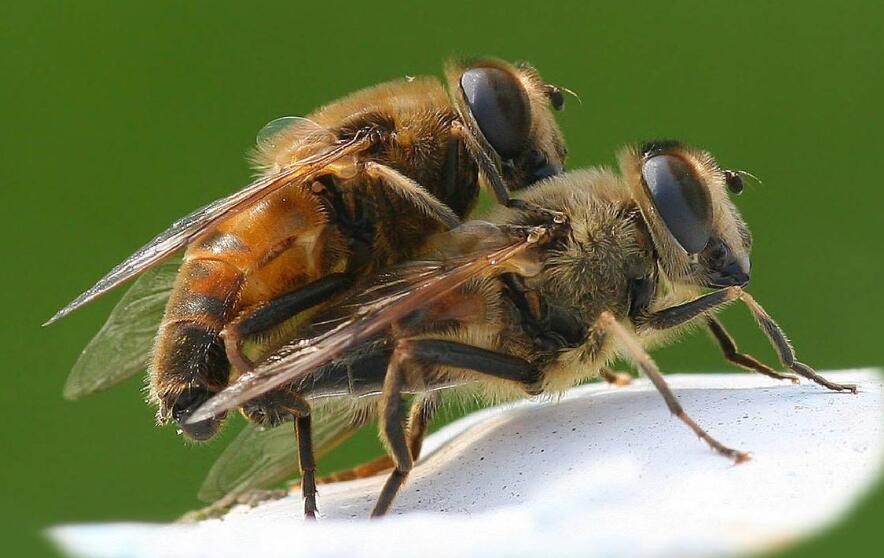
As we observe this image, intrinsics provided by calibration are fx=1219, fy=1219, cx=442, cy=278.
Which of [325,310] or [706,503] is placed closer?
[706,503]

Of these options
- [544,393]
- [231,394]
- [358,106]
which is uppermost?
[358,106]

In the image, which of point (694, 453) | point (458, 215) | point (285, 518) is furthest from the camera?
point (458, 215)

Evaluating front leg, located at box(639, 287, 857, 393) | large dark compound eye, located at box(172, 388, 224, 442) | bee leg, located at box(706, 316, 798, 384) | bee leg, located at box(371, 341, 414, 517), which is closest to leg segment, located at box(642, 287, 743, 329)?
front leg, located at box(639, 287, 857, 393)

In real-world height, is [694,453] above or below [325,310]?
below

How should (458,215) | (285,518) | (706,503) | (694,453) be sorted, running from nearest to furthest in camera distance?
1. (706,503)
2. (694,453)
3. (285,518)
4. (458,215)

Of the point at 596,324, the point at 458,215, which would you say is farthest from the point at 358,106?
the point at 596,324

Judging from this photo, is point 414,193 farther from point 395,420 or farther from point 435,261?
point 395,420

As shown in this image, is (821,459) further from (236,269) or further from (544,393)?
(236,269)

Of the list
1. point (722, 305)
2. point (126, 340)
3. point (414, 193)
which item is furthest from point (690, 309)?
point (126, 340)

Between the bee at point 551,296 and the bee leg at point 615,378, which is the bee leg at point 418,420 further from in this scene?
the bee leg at point 615,378
